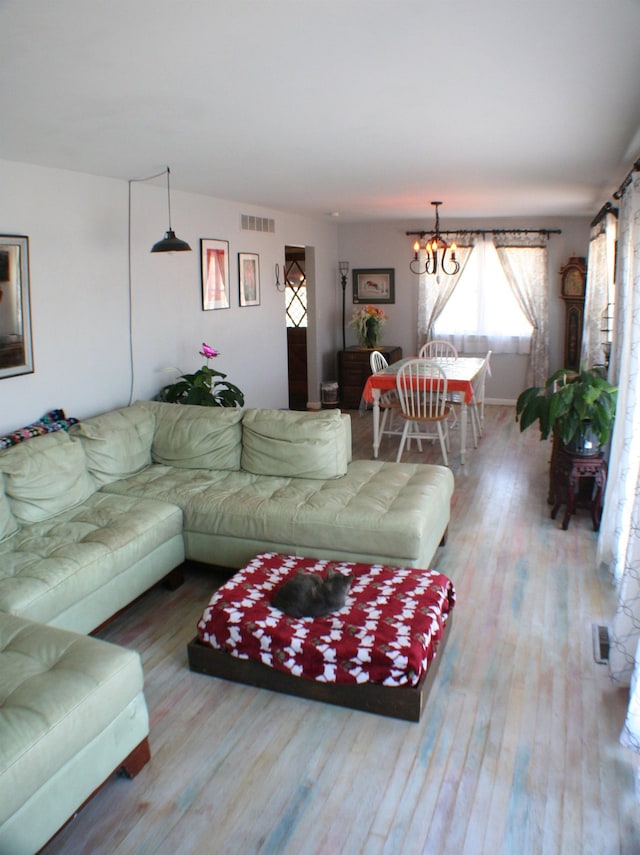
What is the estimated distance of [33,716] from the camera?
1872mm

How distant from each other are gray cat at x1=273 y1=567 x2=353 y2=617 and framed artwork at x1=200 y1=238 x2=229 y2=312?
11.1ft

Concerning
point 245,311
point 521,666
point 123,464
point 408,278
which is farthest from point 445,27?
point 408,278

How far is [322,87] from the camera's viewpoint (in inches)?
93.0

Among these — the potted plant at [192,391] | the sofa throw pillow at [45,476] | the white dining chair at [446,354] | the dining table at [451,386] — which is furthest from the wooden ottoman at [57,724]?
the white dining chair at [446,354]

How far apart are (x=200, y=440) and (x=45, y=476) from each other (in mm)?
992

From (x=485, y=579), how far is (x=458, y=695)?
106cm

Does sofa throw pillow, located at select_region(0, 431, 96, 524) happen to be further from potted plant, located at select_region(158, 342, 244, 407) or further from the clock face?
the clock face

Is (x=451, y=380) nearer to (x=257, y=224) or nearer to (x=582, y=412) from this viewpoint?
(x=582, y=412)

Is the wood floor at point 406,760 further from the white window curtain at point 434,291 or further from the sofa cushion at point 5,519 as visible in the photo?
the white window curtain at point 434,291

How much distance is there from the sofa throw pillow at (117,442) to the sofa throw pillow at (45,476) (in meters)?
0.09

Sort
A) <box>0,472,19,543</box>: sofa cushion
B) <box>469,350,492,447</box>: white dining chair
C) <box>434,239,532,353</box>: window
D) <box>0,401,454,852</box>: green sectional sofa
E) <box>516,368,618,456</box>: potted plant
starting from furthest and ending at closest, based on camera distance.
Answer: <box>434,239,532,353</box>: window → <box>469,350,492,447</box>: white dining chair → <box>516,368,618,456</box>: potted plant → <box>0,472,19,543</box>: sofa cushion → <box>0,401,454,852</box>: green sectional sofa

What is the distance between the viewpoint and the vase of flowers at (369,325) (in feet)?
26.7

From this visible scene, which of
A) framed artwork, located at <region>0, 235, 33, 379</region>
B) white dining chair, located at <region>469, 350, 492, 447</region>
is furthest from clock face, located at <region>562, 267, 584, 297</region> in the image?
framed artwork, located at <region>0, 235, 33, 379</region>

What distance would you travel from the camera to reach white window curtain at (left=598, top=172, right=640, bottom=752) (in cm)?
241
